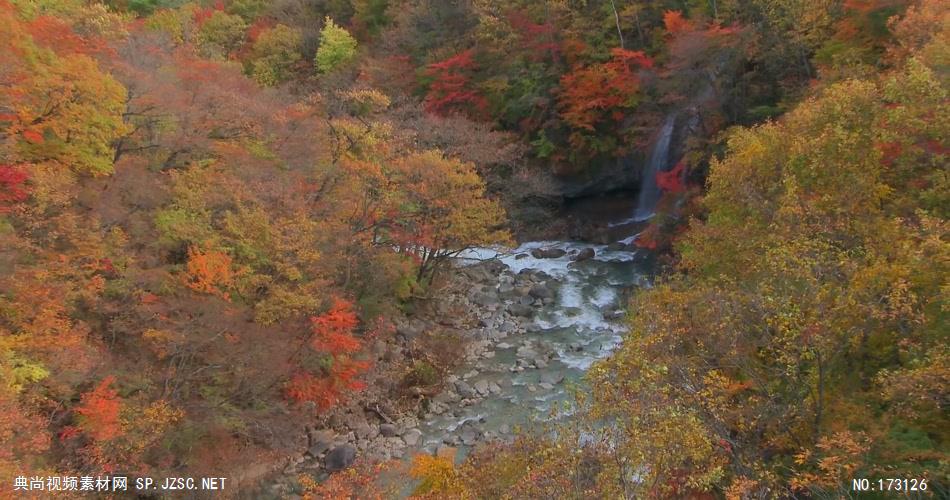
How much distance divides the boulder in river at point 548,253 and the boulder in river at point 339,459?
15.0 meters

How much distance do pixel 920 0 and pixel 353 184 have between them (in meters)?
16.9

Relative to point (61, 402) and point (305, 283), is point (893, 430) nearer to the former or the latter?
point (305, 283)

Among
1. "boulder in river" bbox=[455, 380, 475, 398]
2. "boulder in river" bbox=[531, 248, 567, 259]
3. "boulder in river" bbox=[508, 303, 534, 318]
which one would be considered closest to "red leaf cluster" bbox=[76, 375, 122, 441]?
"boulder in river" bbox=[455, 380, 475, 398]

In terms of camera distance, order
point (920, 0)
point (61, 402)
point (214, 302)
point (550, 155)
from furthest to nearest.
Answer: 1. point (550, 155)
2. point (920, 0)
3. point (214, 302)
4. point (61, 402)

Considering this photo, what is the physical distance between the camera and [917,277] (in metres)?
8.45

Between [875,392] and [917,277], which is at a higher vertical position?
[917,277]

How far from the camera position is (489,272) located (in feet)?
88.9

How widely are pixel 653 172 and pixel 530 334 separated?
12196 millimetres

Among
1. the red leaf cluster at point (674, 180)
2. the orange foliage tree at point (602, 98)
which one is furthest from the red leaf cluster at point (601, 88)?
the red leaf cluster at point (674, 180)

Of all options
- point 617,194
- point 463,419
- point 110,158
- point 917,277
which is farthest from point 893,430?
point 617,194

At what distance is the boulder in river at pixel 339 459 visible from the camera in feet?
49.5

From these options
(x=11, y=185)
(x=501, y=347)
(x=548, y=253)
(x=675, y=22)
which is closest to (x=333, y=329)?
(x=11, y=185)

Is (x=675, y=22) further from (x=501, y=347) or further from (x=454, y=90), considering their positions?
(x=501, y=347)

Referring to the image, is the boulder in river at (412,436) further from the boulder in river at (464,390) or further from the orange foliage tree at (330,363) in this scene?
the boulder in river at (464,390)
